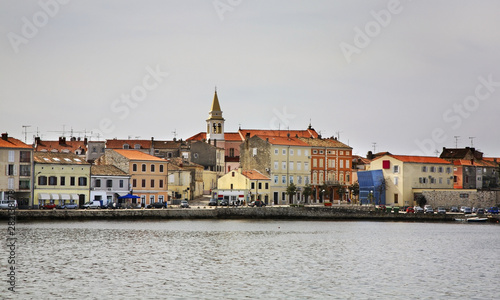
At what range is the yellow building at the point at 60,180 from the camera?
91.8m

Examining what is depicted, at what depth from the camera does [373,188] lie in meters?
119

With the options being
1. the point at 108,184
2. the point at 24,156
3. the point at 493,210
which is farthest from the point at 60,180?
the point at 493,210

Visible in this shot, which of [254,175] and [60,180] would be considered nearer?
[60,180]

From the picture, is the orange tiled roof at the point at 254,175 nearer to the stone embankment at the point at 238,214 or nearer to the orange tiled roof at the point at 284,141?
the orange tiled roof at the point at 284,141

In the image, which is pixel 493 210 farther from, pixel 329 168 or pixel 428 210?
pixel 329 168

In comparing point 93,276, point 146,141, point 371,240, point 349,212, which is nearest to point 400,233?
point 371,240

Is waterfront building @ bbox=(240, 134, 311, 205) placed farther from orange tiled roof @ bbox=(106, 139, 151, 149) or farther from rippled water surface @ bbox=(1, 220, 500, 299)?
rippled water surface @ bbox=(1, 220, 500, 299)

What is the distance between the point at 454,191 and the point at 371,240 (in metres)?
46.3

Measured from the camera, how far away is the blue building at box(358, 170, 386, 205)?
11838cm

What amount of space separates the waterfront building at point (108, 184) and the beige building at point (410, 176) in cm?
3879

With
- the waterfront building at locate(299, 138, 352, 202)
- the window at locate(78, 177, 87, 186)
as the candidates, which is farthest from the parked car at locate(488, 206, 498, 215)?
the window at locate(78, 177, 87, 186)

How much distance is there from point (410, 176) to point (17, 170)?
5511 centimetres

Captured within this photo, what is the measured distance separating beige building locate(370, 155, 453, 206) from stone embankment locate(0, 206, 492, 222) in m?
12.4

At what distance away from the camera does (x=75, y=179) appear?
95.1 metres
